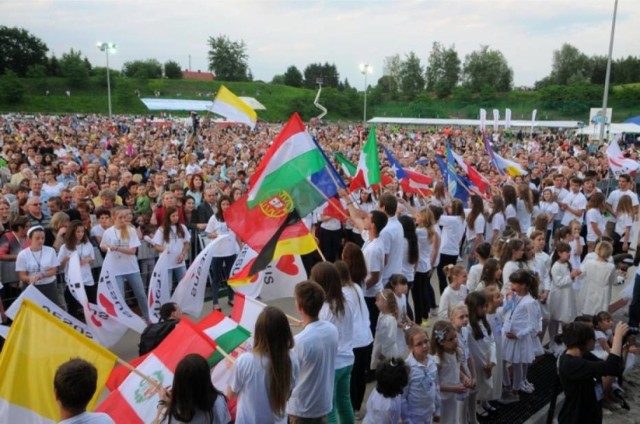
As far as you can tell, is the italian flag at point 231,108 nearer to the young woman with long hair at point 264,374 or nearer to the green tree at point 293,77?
the young woman with long hair at point 264,374

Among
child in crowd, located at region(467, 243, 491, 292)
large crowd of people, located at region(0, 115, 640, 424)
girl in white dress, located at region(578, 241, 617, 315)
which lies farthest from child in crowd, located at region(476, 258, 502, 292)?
girl in white dress, located at region(578, 241, 617, 315)

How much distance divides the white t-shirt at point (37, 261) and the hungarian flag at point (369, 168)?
189 inches

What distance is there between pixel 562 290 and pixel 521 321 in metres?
1.44

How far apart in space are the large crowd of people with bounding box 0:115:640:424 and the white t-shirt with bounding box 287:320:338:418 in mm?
10

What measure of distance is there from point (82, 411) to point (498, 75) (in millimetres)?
99336

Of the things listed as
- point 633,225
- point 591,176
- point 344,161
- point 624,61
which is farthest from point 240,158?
point 624,61

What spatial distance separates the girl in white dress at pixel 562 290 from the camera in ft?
21.6

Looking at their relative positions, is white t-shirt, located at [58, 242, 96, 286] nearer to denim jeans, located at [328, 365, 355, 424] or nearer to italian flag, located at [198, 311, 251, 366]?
italian flag, located at [198, 311, 251, 366]

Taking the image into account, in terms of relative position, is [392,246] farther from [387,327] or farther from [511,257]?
[511,257]

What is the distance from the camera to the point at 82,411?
2.80 metres

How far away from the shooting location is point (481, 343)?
5.09 meters

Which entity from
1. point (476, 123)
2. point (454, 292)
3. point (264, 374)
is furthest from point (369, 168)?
point (476, 123)

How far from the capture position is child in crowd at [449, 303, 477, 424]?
469 cm

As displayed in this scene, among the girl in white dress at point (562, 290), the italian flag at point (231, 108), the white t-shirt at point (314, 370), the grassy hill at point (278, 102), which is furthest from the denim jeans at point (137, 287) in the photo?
the grassy hill at point (278, 102)
